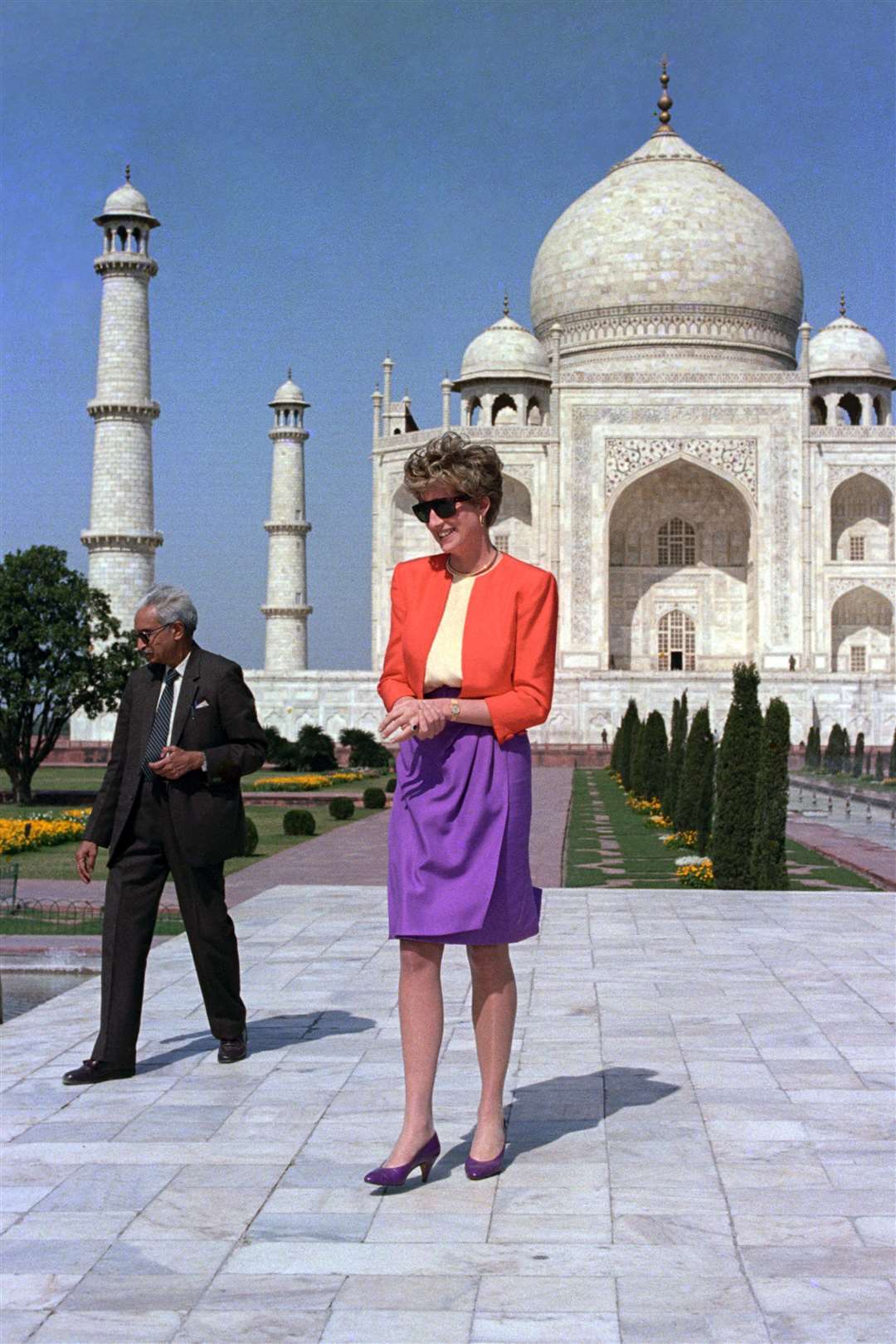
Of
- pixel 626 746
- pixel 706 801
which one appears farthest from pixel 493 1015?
pixel 626 746

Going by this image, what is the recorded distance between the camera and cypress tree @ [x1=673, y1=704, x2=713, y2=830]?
1266 cm

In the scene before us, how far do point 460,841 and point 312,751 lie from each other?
21104 millimetres

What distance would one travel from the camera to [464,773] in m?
3.25

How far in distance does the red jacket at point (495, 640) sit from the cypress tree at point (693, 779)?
30.4ft

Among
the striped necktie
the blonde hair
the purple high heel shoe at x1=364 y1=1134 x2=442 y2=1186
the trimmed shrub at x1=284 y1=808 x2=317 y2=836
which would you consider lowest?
the purple high heel shoe at x1=364 y1=1134 x2=442 y2=1186

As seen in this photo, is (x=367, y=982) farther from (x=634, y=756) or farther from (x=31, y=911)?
(x=634, y=756)

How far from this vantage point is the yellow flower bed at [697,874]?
9.53 m

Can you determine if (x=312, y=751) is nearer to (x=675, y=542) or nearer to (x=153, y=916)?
(x=675, y=542)

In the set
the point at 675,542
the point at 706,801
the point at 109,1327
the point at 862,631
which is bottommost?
the point at 109,1327

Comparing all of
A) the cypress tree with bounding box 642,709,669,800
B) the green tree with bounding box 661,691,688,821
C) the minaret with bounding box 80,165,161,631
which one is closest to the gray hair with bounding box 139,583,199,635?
the green tree with bounding box 661,691,688,821

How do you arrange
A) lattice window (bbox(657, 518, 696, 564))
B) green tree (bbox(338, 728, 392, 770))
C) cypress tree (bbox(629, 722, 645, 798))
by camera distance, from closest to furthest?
1. cypress tree (bbox(629, 722, 645, 798))
2. green tree (bbox(338, 728, 392, 770))
3. lattice window (bbox(657, 518, 696, 564))

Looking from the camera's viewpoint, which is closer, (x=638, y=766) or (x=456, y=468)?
(x=456, y=468)

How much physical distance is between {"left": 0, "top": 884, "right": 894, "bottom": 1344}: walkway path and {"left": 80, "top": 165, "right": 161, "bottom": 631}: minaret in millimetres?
22557

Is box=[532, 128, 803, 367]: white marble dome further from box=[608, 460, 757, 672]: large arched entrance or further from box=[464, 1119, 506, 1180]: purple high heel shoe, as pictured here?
box=[464, 1119, 506, 1180]: purple high heel shoe
